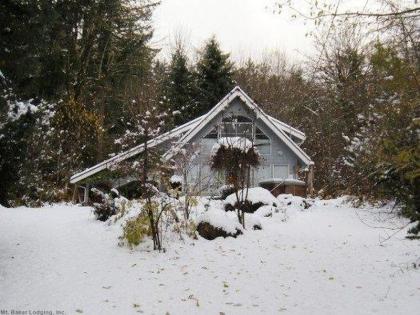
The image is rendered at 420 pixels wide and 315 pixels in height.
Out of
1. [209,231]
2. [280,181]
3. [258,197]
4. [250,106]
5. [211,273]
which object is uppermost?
[250,106]

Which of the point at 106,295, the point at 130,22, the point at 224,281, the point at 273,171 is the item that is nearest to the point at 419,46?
the point at 224,281

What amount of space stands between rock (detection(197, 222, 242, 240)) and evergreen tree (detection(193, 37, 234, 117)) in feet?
69.8

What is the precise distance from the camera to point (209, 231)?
1047cm

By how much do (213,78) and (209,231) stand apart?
22248 millimetres

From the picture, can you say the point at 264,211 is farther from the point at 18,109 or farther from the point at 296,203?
the point at 18,109

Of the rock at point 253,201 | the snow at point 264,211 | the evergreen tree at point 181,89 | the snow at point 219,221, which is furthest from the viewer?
the evergreen tree at point 181,89

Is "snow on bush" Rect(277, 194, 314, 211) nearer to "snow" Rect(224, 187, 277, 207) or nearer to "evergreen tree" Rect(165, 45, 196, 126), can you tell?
"snow" Rect(224, 187, 277, 207)

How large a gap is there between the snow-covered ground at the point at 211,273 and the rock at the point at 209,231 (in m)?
0.23

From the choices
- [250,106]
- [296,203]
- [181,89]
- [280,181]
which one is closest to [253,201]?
[296,203]

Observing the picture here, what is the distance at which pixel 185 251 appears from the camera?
9258 millimetres

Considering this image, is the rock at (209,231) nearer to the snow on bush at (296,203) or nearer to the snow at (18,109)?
the snow at (18,109)

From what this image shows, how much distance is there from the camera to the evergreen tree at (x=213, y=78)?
31125mm

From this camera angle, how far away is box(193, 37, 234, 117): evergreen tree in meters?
31.1

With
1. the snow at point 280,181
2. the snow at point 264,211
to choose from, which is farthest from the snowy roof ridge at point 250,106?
the snow at point 264,211
